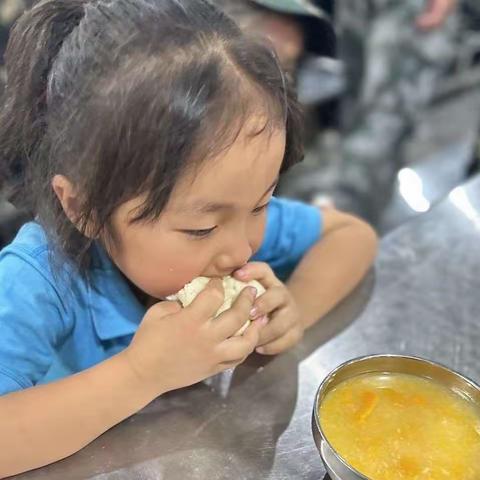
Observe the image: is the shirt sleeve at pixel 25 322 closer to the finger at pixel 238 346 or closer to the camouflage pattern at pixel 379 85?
the finger at pixel 238 346

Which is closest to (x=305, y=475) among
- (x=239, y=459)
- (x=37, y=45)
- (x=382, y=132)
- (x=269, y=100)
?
(x=239, y=459)

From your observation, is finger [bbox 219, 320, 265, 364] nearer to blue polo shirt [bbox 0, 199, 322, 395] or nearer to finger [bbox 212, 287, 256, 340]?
finger [bbox 212, 287, 256, 340]

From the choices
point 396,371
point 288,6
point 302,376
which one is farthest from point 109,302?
point 288,6

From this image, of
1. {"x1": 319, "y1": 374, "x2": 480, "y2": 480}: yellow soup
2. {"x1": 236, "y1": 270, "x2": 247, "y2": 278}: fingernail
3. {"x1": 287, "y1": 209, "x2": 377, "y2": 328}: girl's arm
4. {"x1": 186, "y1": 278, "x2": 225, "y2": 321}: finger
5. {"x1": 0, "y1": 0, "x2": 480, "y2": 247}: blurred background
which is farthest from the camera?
{"x1": 0, "y1": 0, "x2": 480, "y2": 247}: blurred background

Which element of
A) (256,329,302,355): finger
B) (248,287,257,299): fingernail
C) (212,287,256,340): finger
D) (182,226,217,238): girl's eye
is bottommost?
(256,329,302,355): finger

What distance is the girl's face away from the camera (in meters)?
0.90

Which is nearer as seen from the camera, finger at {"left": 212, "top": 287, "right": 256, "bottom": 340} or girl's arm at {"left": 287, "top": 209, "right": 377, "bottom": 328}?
finger at {"left": 212, "top": 287, "right": 256, "bottom": 340}

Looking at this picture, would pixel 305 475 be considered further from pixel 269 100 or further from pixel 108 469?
pixel 269 100

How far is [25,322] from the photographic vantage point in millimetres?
1002

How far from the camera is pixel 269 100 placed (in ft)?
3.12

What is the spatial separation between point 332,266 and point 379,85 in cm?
146

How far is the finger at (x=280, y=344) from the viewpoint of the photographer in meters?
1.10

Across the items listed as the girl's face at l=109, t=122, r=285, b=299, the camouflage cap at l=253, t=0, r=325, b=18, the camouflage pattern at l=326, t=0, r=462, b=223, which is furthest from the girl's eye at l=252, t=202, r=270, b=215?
the camouflage pattern at l=326, t=0, r=462, b=223

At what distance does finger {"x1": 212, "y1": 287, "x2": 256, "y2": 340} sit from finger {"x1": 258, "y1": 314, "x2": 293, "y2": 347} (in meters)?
0.09
